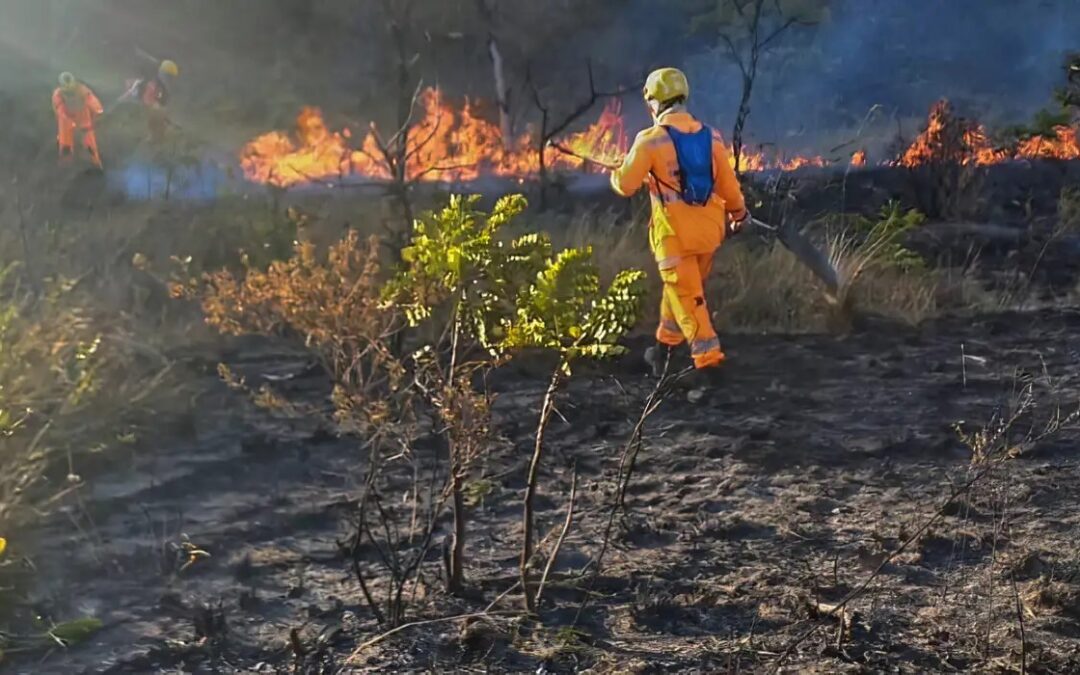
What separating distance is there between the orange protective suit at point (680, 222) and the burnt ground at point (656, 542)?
33cm

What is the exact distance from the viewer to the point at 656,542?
3770 millimetres

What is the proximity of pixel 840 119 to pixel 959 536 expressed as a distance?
15.1 m

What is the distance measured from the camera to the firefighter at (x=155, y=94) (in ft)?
40.8

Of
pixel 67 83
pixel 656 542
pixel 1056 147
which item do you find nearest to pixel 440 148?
pixel 67 83

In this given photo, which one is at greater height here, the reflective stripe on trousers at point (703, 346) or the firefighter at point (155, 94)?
the firefighter at point (155, 94)

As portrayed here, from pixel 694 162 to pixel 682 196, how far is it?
173mm

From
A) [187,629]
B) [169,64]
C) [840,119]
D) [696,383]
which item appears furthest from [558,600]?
[840,119]

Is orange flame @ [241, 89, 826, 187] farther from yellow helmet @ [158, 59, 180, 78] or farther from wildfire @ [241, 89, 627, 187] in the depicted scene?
yellow helmet @ [158, 59, 180, 78]

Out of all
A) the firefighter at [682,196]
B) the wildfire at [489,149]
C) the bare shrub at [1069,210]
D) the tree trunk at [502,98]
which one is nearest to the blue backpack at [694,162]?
the firefighter at [682,196]

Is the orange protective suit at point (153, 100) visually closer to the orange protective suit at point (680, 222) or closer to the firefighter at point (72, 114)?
the firefighter at point (72, 114)

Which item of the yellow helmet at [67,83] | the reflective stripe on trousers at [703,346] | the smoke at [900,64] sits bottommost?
the reflective stripe on trousers at [703,346]

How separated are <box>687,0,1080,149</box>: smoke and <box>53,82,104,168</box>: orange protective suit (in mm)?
9448

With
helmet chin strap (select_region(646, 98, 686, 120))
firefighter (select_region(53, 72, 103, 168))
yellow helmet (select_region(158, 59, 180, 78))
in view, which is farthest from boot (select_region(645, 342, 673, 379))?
yellow helmet (select_region(158, 59, 180, 78))

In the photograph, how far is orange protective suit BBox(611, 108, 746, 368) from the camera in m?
5.11
